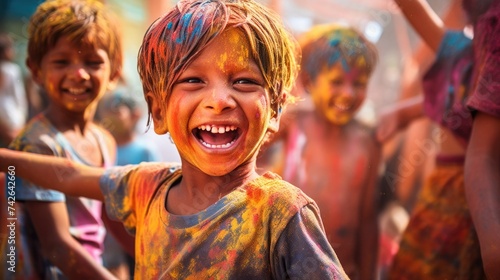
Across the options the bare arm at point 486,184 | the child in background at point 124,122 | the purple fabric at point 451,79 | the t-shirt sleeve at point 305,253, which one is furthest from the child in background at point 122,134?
the bare arm at point 486,184

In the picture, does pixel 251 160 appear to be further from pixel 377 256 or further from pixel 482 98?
pixel 377 256

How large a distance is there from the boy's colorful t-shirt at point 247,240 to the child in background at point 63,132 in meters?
0.52

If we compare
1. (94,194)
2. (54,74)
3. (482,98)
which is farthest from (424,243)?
(54,74)

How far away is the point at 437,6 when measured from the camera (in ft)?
12.3

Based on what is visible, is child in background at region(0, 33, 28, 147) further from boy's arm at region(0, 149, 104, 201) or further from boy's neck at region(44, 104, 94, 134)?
boy's arm at region(0, 149, 104, 201)

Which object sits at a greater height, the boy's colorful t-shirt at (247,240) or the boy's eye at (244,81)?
the boy's eye at (244,81)

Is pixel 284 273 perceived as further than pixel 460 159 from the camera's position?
No

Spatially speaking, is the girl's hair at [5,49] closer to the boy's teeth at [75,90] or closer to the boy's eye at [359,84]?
the boy's teeth at [75,90]

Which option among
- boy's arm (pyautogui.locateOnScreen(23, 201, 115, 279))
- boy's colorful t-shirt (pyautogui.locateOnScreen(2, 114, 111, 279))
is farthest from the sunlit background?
boy's arm (pyautogui.locateOnScreen(23, 201, 115, 279))

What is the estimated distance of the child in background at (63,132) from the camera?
2.09 m

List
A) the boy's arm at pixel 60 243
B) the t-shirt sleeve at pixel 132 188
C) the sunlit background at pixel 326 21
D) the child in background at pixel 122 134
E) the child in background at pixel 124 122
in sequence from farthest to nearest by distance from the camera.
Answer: the child in background at pixel 124 122, the child in background at pixel 122 134, the sunlit background at pixel 326 21, the boy's arm at pixel 60 243, the t-shirt sleeve at pixel 132 188

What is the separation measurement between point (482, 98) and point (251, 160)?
704 millimetres

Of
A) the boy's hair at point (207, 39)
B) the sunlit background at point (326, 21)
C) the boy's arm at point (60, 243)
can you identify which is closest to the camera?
the boy's hair at point (207, 39)

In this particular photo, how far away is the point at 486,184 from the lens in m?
1.79
